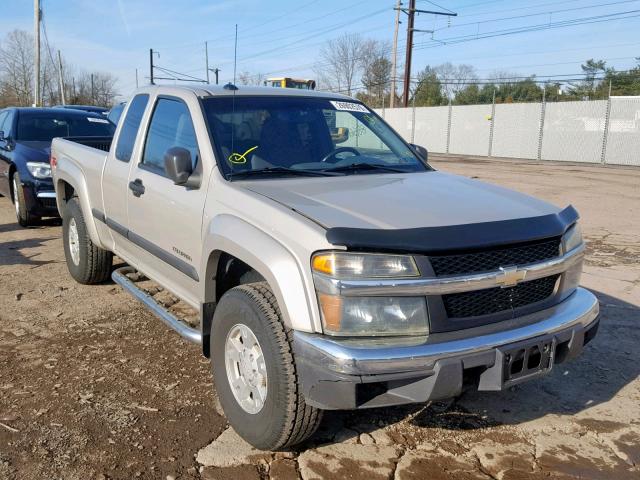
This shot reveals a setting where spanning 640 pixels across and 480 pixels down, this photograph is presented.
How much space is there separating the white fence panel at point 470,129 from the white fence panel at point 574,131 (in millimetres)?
3758

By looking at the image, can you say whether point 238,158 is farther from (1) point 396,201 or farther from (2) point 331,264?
(2) point 331,264

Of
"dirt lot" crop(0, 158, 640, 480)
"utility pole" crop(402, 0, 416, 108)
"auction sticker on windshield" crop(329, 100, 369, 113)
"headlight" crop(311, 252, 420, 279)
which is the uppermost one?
"utility pole" crop(402, 0, 416, 108)

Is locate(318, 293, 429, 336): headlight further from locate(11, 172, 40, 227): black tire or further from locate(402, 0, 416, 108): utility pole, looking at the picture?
locate(402, 0, 416, 108): utility pole

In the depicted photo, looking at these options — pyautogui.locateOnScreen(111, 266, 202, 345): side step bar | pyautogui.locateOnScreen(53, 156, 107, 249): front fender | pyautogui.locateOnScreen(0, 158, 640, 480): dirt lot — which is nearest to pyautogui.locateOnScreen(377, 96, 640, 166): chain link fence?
pyautogui.locateOnScreen(0, 158, 640, 480): dirt lot

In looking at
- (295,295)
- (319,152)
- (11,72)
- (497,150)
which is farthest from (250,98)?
(11,72)

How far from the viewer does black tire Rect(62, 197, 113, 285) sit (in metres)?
5.53

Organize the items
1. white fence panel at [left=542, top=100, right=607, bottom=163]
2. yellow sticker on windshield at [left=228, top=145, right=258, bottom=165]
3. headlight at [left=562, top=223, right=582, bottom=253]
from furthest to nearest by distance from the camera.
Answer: white fence panel at [left=542, top=100, right=607, bottom=163] < yellow sticker on windshield at [left=228, top=145, right=258, bottom=165] < headlight at [left=562, top=223, right=582, bottom=253]

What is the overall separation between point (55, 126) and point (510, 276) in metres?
8.41

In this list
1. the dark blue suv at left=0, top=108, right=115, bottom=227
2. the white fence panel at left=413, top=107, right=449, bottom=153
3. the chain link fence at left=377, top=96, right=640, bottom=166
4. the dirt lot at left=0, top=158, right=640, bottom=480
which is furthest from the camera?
the white fence panel at left=413, top=107, right=449, bottom=153

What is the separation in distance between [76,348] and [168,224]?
1.28 metres

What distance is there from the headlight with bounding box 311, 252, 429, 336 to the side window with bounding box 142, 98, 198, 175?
5.01 ft

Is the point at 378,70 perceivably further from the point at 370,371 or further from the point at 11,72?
the point at 370,371

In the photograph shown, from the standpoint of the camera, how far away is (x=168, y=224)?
12.7 ft

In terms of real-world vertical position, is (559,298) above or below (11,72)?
below
